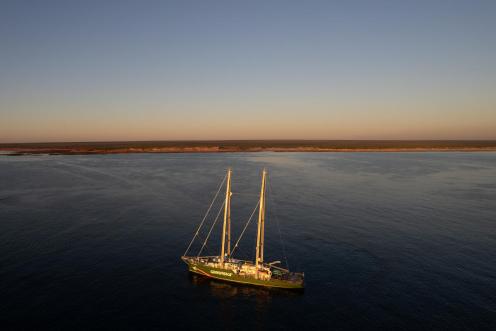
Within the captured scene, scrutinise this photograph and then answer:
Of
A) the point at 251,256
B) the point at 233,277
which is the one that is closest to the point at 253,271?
the point at 233,277

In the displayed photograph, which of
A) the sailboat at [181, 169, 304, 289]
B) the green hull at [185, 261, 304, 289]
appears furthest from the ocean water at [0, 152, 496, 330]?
the sailboat at [181, 169, 304, 289]

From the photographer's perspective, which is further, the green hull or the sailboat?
the sailboat

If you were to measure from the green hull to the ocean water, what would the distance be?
3.32ft

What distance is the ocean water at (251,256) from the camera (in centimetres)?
4178

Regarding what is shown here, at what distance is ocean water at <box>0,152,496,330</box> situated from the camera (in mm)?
41781

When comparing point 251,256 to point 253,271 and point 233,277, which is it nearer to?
point 233,277

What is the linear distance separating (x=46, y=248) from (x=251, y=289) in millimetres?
38183

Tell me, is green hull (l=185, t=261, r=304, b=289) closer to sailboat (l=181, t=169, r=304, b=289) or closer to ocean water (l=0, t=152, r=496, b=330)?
sailboat (l=181, t=169, r=304, b=289)

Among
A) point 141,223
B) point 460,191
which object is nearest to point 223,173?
point 141,223

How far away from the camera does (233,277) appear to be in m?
50.8

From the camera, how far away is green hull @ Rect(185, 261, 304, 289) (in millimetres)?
48281

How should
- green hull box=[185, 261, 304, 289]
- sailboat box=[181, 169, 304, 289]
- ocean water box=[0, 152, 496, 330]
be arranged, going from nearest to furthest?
ocean water box=[0, 152, 496, 330] → green hull box=[185, 261, 304, 289] → sailboat box=[181, 169, 304, 289]

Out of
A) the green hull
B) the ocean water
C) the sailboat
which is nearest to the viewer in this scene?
the ocean water

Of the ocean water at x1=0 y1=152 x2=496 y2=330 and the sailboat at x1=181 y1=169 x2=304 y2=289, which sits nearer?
the ocean water at x1=0 y1=152 x2=496 y2=330
